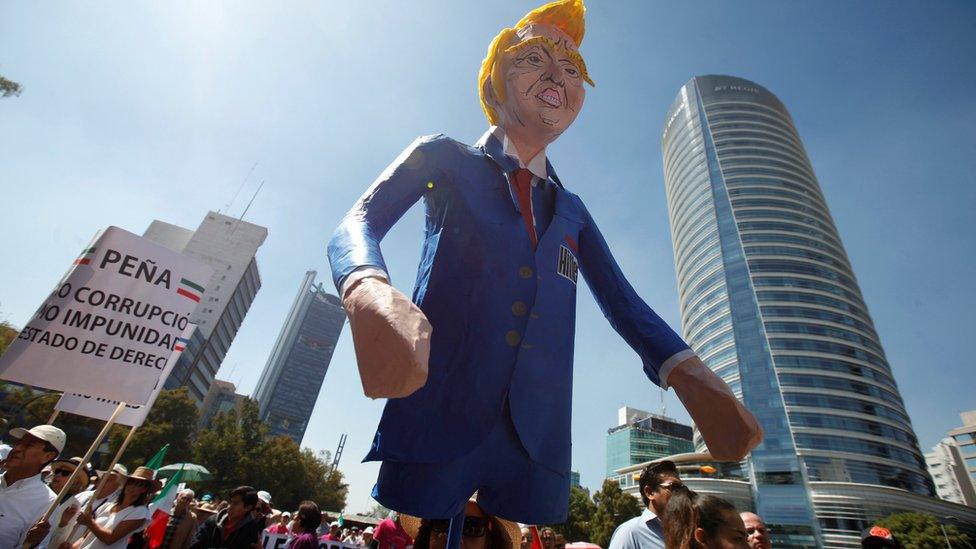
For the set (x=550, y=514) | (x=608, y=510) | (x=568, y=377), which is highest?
(x=608, y=510)

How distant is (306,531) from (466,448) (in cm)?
500

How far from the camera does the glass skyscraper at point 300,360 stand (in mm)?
123562

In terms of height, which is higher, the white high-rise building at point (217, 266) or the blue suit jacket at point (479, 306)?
the white high-rise building at point (217, 266)

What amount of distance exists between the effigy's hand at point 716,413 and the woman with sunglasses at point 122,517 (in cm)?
516

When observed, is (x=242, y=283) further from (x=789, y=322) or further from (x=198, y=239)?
(x=789, y=322)

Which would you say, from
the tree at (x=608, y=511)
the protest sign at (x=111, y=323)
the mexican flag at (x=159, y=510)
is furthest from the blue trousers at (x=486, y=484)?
the tree at (x=608, y=511)

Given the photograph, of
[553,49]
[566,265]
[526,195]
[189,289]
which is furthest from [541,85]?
[189,289]

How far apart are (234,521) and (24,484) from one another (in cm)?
209

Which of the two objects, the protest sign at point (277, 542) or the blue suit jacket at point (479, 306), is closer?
the blue suit jacket at point (479, 306)

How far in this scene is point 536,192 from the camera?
1.71 m

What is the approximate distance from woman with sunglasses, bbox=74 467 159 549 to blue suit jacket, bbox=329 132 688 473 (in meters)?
4.69

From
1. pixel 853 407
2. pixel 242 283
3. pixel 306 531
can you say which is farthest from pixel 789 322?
pixel 242 283

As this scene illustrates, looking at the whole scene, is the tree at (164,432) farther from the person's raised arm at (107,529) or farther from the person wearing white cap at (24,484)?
the person wearing white cap at (24,484)

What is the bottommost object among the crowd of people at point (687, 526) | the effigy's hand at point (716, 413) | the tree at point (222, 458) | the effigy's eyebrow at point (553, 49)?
the crowd of people at point (687, 526)
